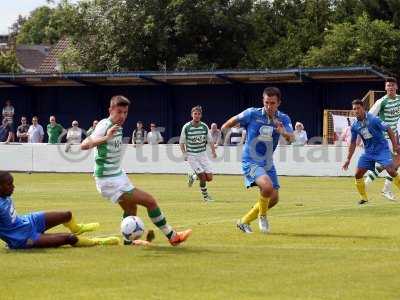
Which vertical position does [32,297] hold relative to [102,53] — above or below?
below

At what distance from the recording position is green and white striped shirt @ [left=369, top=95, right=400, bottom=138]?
78.8ft

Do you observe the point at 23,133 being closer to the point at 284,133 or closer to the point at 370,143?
the point at 370,143

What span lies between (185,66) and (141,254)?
1803 inches

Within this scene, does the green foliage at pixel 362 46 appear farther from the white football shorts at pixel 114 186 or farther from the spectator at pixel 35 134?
the white football shorts at pixel 114 186

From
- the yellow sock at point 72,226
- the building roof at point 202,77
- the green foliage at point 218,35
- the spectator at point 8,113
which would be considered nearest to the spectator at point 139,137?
the building roof at point 202,77

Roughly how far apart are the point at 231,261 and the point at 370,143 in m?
10.1

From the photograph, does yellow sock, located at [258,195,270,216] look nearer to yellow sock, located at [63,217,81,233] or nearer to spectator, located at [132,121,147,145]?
yellow sock, located at [63,217,81,233]

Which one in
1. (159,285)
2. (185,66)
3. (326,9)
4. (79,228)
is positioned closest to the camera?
(159,285)

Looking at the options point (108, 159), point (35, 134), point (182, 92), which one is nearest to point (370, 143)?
point (108, 159)

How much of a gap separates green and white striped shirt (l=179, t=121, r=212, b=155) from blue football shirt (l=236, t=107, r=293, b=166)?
1046 centimetres

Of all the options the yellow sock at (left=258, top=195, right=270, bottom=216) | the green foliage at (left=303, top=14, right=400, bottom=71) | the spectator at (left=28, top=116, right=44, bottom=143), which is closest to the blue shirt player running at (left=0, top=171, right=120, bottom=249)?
the yellow sock at (left=258, top=195, right=270, bottom=216)

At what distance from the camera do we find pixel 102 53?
61.0 m

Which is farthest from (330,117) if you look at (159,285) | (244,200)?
(159,285)

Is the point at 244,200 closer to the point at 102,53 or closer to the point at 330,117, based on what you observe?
the point at 330,117
